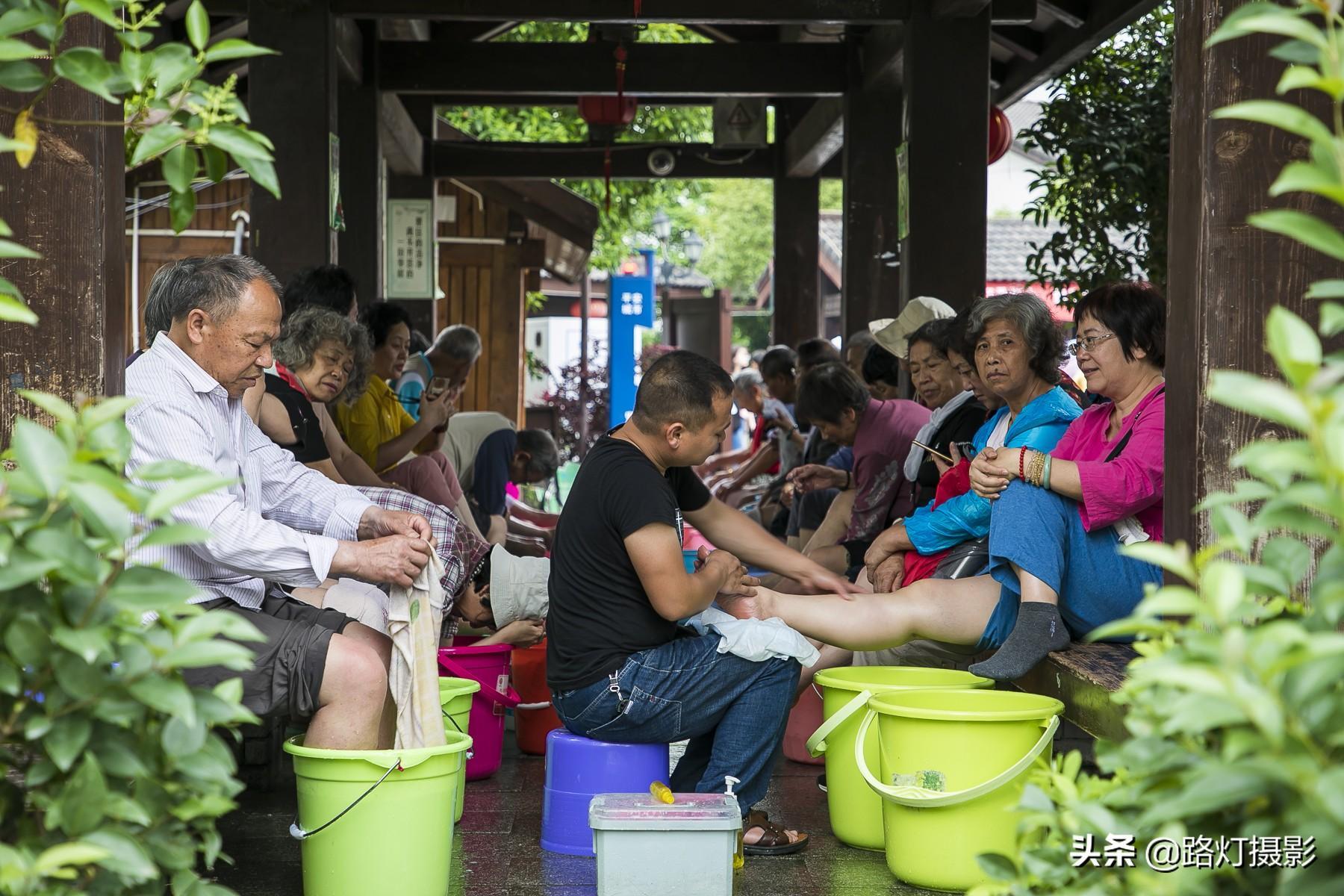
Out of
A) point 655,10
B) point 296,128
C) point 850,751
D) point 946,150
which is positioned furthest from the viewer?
point 655,10

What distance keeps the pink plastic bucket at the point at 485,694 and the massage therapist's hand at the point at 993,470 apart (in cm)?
145

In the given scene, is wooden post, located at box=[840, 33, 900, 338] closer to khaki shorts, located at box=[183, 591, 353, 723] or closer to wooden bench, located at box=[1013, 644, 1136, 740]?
wooden bench, located at box=[1013, 644, 1136, 740]

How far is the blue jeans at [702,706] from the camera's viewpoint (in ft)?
10.4

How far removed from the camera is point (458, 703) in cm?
349

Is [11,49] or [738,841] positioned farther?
[738,841]

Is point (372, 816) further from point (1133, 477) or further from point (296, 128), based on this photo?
point (296, 128)

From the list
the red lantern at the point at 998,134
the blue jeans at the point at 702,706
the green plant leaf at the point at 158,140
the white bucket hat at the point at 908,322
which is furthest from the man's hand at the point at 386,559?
the red lantern at the point at 998,134

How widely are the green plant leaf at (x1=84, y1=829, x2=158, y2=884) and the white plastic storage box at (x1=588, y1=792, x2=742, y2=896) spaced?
1.50m

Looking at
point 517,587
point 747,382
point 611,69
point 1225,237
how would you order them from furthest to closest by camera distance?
point 747,382, point 611,69, point 517,587, point 1225,237

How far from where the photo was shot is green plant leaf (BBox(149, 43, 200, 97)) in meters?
1.60

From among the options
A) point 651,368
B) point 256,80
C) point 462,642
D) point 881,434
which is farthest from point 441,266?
point 651,368

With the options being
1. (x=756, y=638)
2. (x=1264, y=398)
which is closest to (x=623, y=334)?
(x=756, y=638)

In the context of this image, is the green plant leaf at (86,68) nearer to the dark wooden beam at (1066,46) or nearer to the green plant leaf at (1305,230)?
the green plant leaf at (1305,230)

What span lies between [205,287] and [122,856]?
177 centimetres
